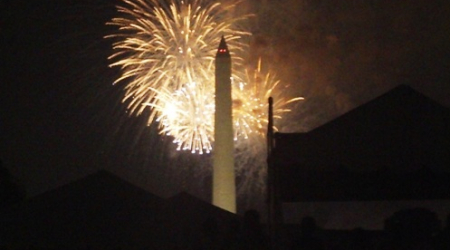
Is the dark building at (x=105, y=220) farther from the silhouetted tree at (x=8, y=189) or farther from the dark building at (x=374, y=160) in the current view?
the silhouetted tree at (x=8, y=189)

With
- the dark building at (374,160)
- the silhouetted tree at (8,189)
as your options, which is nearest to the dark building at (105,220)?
the dark building at (374,160)

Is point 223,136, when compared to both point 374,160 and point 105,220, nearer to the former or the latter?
point 374,160

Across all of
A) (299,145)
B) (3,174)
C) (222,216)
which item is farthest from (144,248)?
(3,174)

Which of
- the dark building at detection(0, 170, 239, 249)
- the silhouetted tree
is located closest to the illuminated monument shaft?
the silhouetted tree

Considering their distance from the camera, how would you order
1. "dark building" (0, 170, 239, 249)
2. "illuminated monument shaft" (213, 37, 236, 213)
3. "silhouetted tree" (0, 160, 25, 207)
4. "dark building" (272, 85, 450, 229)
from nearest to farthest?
1. "dark building" (0, 170, 239, 249)
2. "dark building" (272, 85, 450, 229)
3. "silhouetted tree" (0, 160, 25, 207)
4. "illuminated monument shaft" (213, 37, 236, 213)

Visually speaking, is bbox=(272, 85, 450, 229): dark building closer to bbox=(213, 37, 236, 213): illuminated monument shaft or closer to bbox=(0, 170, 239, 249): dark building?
bbox=(0, 170, 239, 249): dark building

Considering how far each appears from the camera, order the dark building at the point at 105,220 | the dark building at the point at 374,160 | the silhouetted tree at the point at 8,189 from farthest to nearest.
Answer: the silhouetted tree at the point at 8,189 → the dark building at the point at 374,160 → the dark building at the point at 105,220
